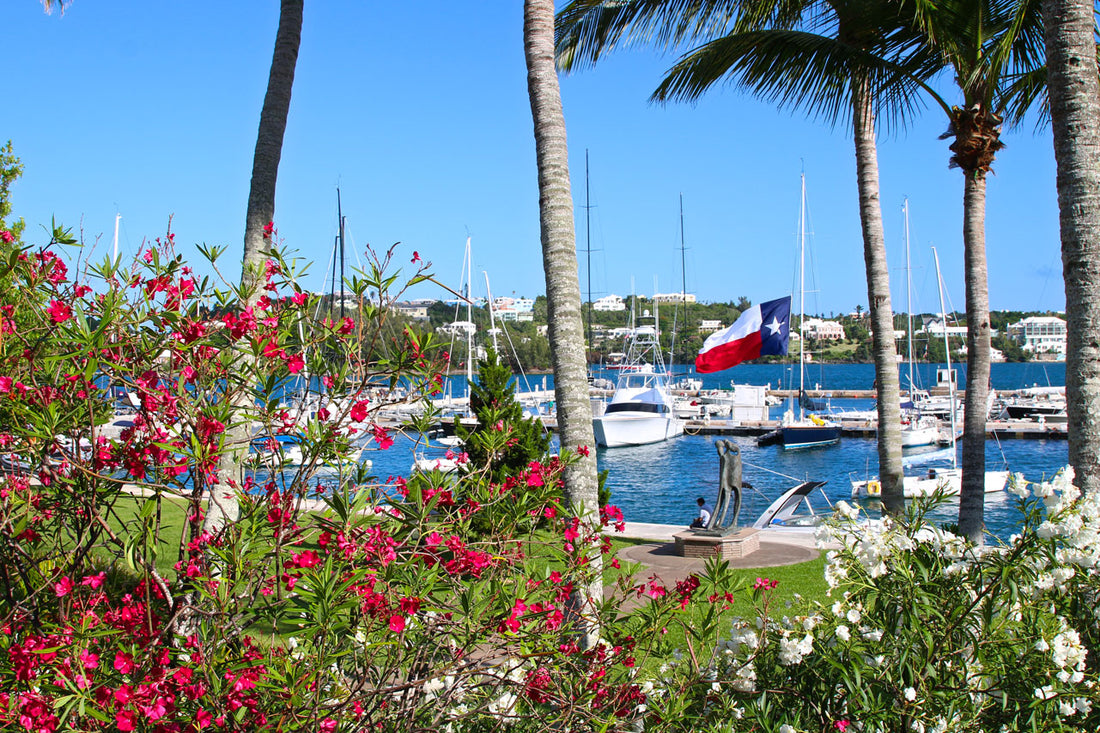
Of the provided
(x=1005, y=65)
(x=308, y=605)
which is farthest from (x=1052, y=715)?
(x=1005, y=65)

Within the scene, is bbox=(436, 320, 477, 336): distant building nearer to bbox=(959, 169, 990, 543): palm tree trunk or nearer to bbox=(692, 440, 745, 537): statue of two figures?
bbox=(692, 440, 745, 537): statue of two figures

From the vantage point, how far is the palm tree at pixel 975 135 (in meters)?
8.53

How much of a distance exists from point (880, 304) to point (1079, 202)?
15.9 ft

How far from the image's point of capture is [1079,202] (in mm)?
4938

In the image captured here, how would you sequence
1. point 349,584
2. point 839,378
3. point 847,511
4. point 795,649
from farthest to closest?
point 839,378 < point 847,511 < point 795,649 < point 349,584

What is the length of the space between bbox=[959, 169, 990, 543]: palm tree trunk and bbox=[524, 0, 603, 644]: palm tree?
18.5ft

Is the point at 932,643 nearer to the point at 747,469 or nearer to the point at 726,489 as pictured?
the point at 726,489

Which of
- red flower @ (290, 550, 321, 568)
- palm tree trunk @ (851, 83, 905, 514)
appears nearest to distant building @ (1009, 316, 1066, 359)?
palm tree trunk @ (851, 83, 905, 514)

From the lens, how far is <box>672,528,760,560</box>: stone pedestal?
11.2m

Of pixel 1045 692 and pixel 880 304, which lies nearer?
pixel 1045 692

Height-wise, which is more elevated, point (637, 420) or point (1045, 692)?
point (1045, 692)

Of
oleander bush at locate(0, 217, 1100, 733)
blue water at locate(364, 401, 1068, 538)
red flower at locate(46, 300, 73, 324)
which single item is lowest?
blue water at locate(364, 401, 1068, 538)

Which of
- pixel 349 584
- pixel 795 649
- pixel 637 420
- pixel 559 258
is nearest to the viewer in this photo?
pixel 349 584

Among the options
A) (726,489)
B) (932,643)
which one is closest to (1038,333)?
(726,489)
